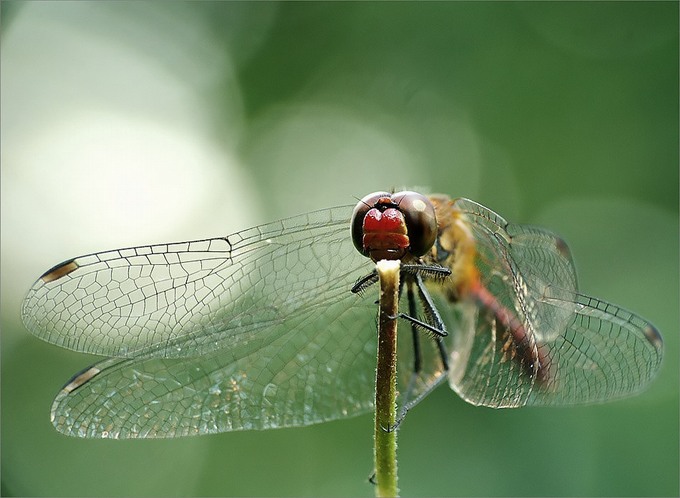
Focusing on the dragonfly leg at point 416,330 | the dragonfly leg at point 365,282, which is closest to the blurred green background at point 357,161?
the dragonfly leg at point 416,330

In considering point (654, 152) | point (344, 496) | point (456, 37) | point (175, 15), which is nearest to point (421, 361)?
point (344, 496)

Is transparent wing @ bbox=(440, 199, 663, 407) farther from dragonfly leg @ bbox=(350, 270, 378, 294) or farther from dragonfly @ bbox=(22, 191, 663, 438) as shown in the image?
dragonfly leg @ bbox=(350, 270, 378, 294)

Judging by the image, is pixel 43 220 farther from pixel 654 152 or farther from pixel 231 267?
pixel 654 152

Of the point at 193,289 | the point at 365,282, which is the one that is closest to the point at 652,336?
the point at 365,282

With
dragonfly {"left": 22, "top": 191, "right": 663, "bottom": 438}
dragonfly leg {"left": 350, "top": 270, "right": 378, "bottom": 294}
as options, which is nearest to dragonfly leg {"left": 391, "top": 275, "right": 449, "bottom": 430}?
dragonfly {"left": 22, "top": 191, "right": 663, "bottom": 438}

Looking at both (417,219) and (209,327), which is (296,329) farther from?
(417,219)

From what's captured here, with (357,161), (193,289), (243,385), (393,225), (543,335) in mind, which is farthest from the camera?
(357,161)
